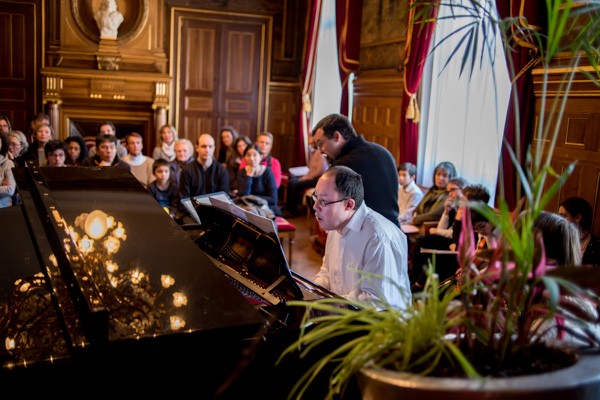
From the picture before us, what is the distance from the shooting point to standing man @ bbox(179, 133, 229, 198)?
566 cm

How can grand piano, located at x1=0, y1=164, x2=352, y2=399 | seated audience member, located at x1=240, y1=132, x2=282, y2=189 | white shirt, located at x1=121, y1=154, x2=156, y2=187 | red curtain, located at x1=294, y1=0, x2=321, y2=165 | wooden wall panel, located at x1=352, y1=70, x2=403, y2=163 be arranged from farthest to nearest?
red curtain, located at x1=294, y1=0, x2=321, y2=165
wooden wall panel, located at x1=352, y1=70, x2=403, y2=163
seated audience member, located at x1=240, y1=132, x2=282, y2=189
white shirt, located at x1=121, y1=154, x2=156, y2=187
grand piano, located at x1=0, y1=164, x2=352, y2=399

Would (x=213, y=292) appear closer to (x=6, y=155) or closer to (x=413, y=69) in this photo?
(x=6, y=155)

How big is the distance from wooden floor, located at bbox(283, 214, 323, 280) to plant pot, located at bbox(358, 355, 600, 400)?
14.5 feet

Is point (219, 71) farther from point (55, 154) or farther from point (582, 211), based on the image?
point (582, 211)

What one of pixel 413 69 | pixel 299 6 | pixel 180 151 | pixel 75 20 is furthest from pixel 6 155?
pixel 299 6

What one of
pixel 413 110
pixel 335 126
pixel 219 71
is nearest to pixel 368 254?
pixel 335 126

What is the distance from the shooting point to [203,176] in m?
5.72

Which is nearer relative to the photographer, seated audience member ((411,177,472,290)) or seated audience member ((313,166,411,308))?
seated audience member ((313,166,411,308))

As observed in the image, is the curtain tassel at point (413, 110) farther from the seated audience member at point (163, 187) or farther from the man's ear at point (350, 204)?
the man's ear at point (350, 204)

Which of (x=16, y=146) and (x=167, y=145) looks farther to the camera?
(x=167, y=145)

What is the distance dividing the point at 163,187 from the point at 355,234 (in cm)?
325

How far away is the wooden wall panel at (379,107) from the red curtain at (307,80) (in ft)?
4.67

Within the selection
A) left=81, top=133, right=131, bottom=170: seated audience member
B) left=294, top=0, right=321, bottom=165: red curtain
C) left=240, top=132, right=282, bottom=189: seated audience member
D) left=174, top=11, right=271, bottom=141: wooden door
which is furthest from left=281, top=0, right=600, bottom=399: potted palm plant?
left=174, top=11, right=271, bottom=141: wooden door

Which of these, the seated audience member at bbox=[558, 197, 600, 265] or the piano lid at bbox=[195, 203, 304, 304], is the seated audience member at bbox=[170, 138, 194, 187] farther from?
the seated audience member at bbox=[558, 197, 600, 265]
